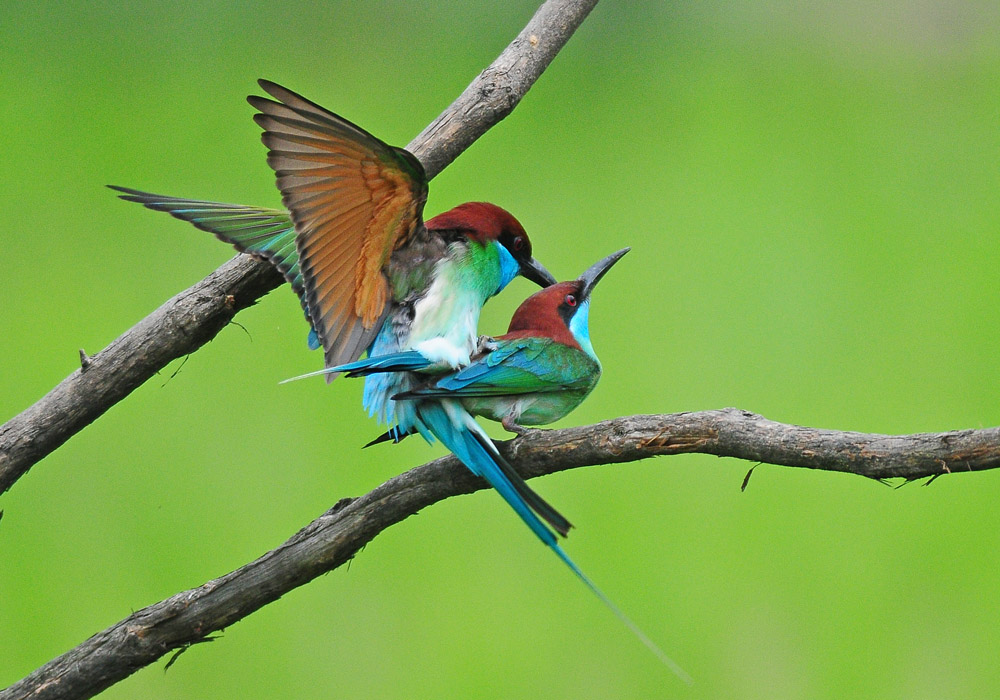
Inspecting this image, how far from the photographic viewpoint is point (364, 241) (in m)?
0.99

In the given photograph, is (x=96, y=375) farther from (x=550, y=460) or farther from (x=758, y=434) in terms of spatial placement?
(x=758, y=434)

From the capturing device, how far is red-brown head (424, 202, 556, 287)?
3.59 feet

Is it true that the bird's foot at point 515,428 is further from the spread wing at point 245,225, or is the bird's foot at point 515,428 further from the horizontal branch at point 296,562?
the spread wing at point 245,225

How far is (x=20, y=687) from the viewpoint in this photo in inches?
38.1

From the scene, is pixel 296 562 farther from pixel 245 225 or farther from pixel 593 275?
pixel 593 275

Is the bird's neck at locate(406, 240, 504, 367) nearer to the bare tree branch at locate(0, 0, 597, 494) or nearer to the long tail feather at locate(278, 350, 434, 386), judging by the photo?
the long tail feather at locate(278, 350, 434, 386)

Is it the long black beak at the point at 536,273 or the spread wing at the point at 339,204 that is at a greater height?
the spread wing at the point at 339,204

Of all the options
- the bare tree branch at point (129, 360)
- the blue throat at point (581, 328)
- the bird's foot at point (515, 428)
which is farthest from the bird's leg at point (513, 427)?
the bare tree branch at point (129, 360)

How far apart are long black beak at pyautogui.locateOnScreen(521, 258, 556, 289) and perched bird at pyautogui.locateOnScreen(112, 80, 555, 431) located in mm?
49

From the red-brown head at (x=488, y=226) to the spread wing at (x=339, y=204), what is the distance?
0.08 metres

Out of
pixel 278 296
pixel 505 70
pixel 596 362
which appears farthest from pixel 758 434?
pixel 278 296

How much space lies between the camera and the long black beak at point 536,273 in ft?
3.97

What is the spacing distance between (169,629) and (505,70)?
68cm

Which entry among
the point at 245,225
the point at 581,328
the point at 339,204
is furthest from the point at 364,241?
the point at 581,328
